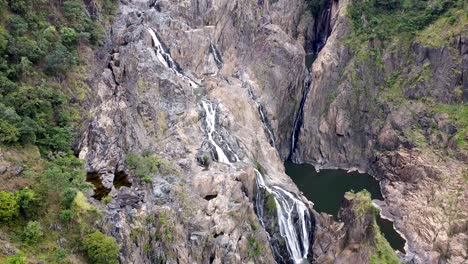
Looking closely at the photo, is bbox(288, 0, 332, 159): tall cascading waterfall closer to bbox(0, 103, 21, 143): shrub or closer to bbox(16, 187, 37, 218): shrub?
bbox(0, 103, 21, 143): shrub

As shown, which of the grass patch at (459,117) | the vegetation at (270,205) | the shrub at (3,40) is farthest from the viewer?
the grass patch at (459,117)

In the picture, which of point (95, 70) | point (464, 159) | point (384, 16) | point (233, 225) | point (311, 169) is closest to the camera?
point (233, 225)

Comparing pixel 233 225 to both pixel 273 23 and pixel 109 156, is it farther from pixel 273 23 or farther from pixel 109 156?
pixel 273 23

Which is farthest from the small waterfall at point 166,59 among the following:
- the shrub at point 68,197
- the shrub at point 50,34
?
the shrub at point 68,197

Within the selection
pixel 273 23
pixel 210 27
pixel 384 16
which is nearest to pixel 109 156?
pixel 210 27

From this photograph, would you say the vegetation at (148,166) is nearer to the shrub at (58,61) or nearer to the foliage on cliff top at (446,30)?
the shrub at (58,61)

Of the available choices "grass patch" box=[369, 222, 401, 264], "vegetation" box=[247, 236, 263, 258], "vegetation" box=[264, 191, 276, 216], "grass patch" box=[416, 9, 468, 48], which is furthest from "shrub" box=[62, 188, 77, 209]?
"grass patch" box=[416, 9, 468, 48]
